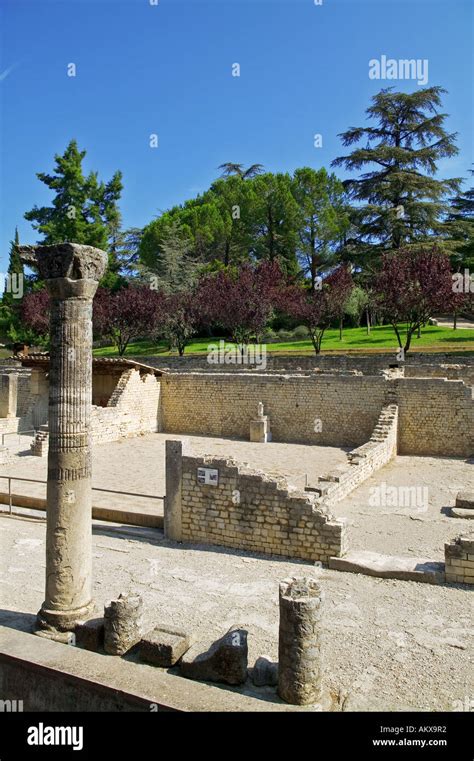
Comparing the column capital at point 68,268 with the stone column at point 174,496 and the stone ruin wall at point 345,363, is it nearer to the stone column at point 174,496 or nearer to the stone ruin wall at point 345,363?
the stone column at point 174,496

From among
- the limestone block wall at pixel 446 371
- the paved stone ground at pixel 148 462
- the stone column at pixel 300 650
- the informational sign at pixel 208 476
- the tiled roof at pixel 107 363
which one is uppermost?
the tiled roof at pixel 107 363

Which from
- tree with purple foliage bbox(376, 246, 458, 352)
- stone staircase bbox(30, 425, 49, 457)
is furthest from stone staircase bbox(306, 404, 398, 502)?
tree with purple foliage bbox(376, 246, 458, 352)

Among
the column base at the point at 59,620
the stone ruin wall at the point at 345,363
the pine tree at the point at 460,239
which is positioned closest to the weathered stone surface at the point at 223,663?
the column base at the point at 59,620

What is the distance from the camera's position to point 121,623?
A: 18.9 feet

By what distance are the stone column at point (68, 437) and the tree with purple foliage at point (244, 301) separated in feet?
90.1

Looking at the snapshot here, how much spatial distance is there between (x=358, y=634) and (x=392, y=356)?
71.3 feet

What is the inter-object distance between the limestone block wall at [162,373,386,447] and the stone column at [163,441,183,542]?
A: 11.0 m

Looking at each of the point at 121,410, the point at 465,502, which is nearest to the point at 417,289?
the point at 121,410

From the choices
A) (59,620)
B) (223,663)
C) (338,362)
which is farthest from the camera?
(338,362)

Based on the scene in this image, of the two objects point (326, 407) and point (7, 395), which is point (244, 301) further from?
point (7, 395)

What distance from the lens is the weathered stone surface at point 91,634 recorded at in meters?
5.90

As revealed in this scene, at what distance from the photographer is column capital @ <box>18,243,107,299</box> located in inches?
251

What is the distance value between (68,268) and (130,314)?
3025 cm
